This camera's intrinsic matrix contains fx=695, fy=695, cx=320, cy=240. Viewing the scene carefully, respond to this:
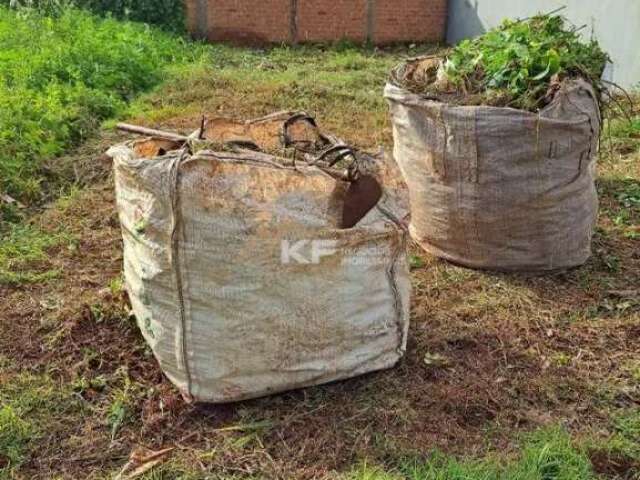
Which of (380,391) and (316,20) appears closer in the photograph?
(380,391)

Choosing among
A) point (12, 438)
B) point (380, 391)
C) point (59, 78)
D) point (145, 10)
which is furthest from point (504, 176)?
point (145, 10)

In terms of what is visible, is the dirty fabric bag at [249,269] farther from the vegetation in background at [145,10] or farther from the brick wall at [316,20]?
the brick wall at [316,20]

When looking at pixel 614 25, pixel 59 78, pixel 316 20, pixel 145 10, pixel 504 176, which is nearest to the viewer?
pixel 504 176

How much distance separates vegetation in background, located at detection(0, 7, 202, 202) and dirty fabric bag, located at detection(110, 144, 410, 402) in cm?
216

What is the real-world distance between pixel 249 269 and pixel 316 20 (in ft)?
29.2

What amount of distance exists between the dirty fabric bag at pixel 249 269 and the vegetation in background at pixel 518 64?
104 cm

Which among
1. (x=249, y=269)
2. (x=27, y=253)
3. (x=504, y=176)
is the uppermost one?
(x=504, y=176)

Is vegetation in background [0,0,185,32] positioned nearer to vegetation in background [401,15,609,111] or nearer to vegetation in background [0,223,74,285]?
vegetation in background [0,223,74,285]

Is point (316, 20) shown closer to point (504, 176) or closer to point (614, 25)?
point (614, 25)

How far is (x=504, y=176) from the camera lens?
2867mm

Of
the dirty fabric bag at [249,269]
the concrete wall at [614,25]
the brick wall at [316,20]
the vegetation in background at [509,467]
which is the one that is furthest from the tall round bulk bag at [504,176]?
the brick wall at [316,20]

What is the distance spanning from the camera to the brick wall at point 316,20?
9.96m

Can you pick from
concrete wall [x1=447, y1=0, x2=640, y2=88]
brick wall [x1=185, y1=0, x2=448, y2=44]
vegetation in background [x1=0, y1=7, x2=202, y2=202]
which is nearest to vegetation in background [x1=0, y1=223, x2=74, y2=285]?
vegetation in background [x1=0, y1=7, x2=202, y2=202]

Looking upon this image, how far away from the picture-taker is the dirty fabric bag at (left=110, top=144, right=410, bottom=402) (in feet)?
6.50
